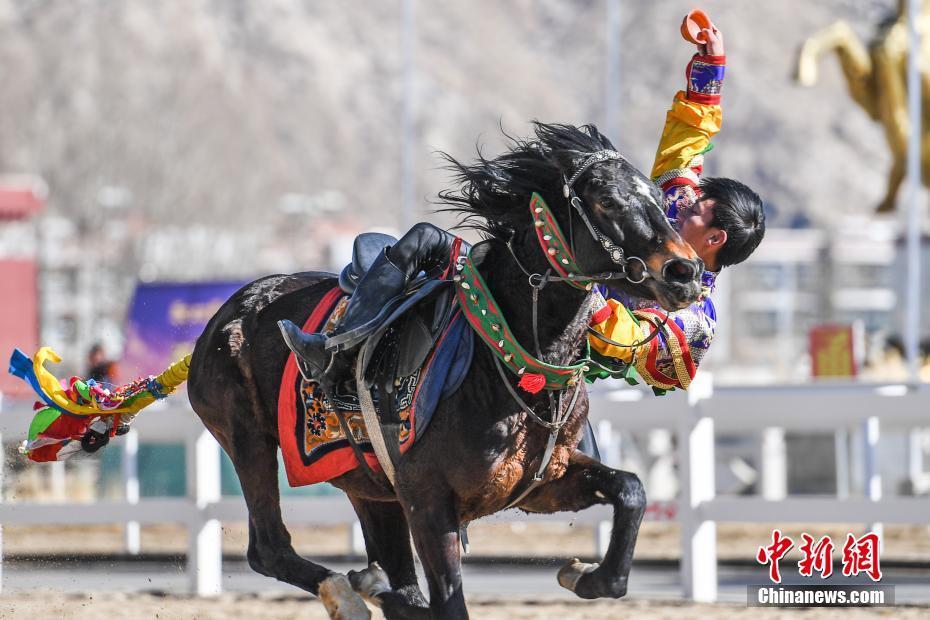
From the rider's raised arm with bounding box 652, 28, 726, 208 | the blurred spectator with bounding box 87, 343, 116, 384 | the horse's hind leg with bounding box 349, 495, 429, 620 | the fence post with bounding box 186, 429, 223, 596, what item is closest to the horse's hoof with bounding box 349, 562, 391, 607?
the horse's hind leg with bounding box 349, 495, 429, 620

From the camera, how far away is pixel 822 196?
10206cm

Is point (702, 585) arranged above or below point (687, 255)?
below

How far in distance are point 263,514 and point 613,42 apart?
53.4 ft

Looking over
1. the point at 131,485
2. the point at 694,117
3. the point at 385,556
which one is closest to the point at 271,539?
the point at 385,556

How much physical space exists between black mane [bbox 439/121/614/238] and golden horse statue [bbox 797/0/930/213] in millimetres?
15923

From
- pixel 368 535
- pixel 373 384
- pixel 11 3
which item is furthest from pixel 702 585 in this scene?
pixel 11 3

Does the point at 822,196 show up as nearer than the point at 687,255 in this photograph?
No

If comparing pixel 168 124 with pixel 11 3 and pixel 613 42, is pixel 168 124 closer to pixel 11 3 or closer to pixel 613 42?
pixel 613 42

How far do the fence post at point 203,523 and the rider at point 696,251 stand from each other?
3.53m

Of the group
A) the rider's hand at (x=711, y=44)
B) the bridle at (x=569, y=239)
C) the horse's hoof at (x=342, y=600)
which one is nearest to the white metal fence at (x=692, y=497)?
A: the horse's hoof at (x=342, y=600)

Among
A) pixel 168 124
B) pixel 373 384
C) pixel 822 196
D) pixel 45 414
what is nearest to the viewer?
pixel 373 384

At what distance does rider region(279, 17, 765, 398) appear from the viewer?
5441 millimetres

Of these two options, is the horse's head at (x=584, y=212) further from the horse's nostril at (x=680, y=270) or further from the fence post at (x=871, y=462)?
the fence post at (x=871, y=462)

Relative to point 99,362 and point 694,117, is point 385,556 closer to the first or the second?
point 694,117
